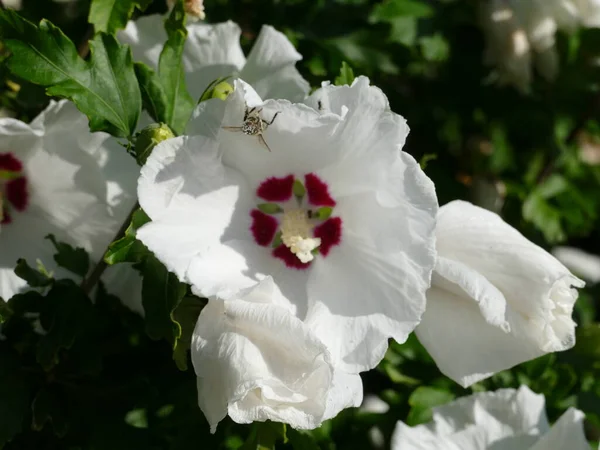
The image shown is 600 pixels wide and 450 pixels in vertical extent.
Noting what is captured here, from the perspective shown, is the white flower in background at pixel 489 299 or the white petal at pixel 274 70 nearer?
the white flower in background at pixel 489 299

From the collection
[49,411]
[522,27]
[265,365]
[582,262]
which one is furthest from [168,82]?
[582,262]

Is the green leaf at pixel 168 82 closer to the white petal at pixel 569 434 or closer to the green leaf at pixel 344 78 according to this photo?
the green leaf at pixel 344 78

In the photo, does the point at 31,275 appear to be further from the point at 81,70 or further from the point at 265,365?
the point at 265,365

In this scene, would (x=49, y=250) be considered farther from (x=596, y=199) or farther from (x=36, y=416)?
(x=596, y=199)

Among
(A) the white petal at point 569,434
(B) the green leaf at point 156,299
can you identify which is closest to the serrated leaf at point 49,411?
(B) the green leaf at point 156,299

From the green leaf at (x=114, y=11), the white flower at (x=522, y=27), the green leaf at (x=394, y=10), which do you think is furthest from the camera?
the white flower at (x=522, y=27)

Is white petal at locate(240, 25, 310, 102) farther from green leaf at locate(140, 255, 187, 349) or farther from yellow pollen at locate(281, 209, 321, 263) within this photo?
green leaf at locate(140, 255, 187, 349)

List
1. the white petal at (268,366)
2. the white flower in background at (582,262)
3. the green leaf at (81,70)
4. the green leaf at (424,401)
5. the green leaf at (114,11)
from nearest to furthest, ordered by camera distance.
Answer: the white petal at (268,366), the green leaf at (81,70), the green leaf at (114,11), the green leaf at (424,401), the white flower in background at (582,262)
